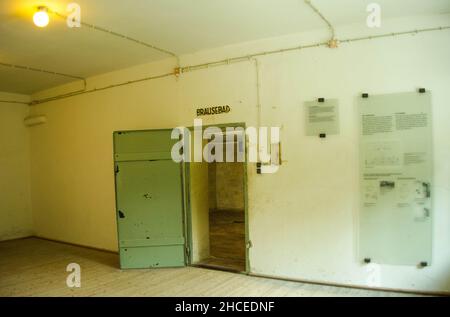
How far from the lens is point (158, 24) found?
3797 mm

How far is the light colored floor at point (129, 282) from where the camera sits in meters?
3.84

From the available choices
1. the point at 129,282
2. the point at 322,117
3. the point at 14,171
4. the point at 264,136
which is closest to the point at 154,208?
the point at 129,282

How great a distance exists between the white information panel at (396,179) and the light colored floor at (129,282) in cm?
54

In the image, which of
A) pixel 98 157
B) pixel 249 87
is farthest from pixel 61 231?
pixel 249 87

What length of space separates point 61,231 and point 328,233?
523 centimetres

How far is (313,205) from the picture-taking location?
4.04 meters

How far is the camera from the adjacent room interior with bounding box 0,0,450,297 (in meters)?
3.57

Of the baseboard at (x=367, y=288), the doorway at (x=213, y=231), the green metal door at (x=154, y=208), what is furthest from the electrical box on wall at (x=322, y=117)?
the green metal door at (x=154, y=208)

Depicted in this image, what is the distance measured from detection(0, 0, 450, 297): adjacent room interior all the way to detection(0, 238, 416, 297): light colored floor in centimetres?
3

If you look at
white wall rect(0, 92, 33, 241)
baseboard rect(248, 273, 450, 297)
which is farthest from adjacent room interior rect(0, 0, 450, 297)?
white wall rect(0, 92, 33, 241)

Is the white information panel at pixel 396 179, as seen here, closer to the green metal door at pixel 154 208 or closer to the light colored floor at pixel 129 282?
the light colored floor at pixel 129 282

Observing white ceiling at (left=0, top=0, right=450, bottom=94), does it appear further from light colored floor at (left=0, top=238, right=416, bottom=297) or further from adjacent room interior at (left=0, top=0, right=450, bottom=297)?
light colored floor at (left=0, top=238, right=416, bottom=297)

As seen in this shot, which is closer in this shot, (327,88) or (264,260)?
(327,88)

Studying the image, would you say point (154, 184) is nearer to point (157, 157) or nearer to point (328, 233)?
point (157, 157)
